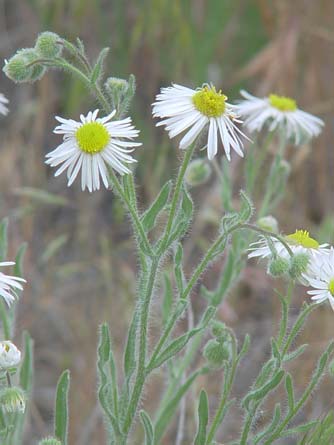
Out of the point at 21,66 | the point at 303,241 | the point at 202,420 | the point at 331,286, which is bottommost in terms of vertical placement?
the point at 202,420

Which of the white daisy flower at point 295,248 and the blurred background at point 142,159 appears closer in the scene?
the white daisy flower at point 295,248

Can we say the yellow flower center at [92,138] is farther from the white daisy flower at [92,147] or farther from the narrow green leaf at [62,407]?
the narrow green leaf at [62,407]

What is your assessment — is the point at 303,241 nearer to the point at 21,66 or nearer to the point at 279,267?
the point at 279,267

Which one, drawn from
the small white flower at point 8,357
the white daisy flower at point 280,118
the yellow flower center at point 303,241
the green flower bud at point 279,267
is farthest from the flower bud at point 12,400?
the white daisy flower at point 280,118

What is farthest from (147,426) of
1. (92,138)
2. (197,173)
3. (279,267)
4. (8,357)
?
(197,173)

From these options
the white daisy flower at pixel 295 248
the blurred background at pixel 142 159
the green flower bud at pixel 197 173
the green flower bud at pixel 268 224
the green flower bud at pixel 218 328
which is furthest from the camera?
the blurred background at pixel 142 159

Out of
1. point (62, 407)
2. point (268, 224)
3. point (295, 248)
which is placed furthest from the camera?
point (268, 224)

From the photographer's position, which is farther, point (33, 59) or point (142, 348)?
point (33, 59)
